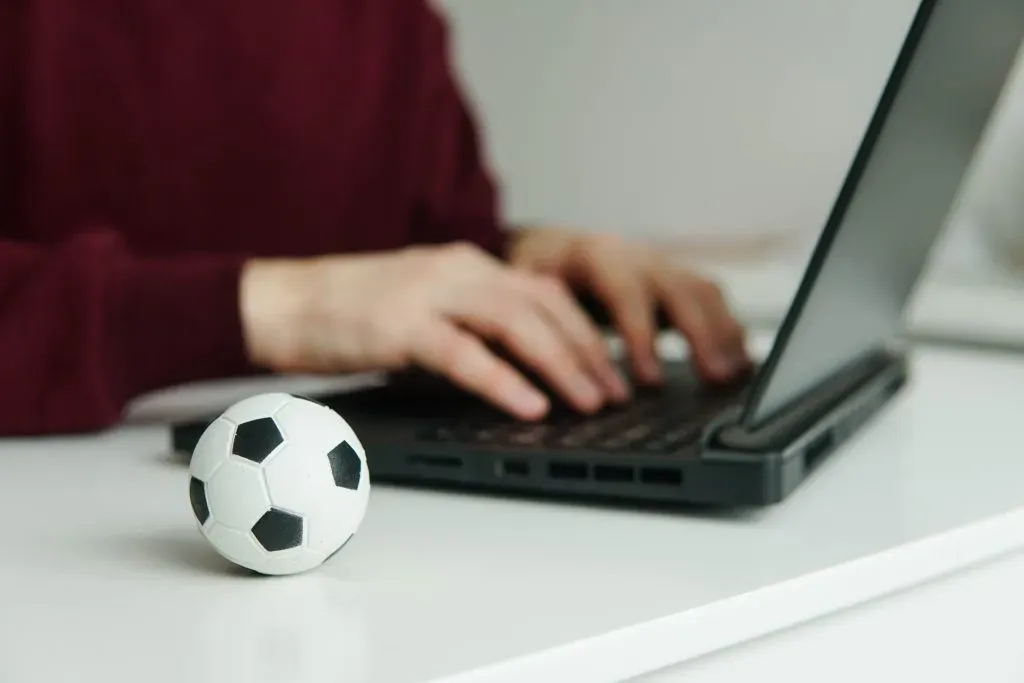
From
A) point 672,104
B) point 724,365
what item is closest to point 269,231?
point 672,104

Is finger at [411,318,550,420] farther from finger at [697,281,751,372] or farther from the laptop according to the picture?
finger at [697,281,751,372]

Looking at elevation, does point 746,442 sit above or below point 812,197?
above

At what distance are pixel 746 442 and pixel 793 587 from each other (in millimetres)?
108

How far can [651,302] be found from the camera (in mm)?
867

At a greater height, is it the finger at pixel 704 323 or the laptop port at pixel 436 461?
the laptop port at pixel 436 461

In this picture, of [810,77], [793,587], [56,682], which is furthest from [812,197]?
[56,682]

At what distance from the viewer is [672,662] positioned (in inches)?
15.4

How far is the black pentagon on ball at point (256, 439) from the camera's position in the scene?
0.44m

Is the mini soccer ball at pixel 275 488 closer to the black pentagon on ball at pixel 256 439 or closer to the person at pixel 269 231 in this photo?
the black pentagon on ball at pixel 256 439

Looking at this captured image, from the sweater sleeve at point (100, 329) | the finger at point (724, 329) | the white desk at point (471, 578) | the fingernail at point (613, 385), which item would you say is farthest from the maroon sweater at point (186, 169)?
the finger at point (724, 329)

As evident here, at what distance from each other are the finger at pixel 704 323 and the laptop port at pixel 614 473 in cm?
29

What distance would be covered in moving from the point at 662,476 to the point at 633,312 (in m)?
0.33

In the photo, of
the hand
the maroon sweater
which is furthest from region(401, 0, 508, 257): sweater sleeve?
the hand

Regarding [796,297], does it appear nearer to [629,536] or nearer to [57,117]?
[629,536]
